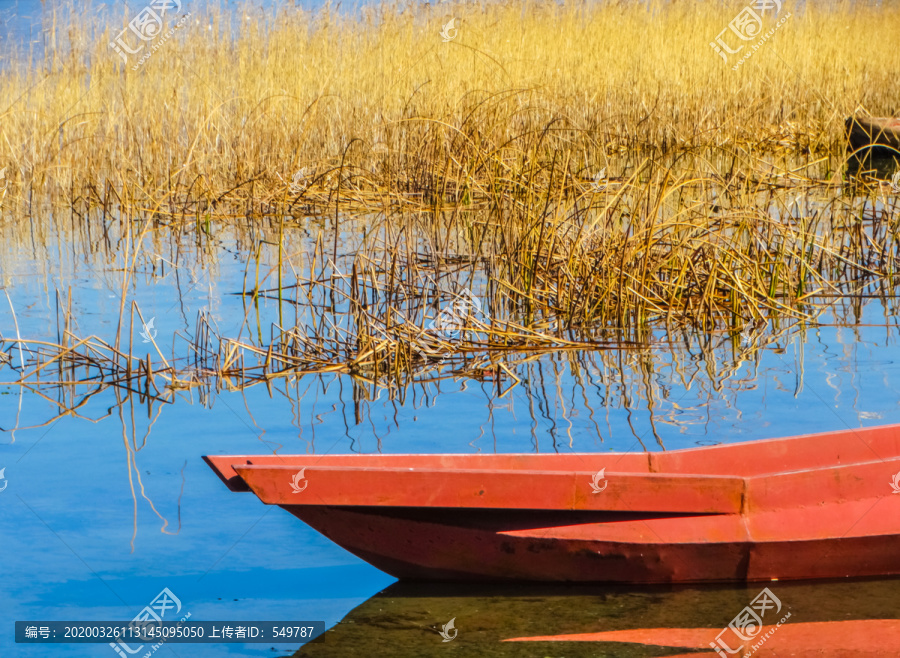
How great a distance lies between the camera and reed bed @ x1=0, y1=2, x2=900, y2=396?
579 cm

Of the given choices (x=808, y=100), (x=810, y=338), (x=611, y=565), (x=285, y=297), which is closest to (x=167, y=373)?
(x=285, y=297)

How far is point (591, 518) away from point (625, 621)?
30 cm

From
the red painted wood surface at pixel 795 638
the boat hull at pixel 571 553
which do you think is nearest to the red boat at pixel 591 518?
the boat hull at pixel 571 553

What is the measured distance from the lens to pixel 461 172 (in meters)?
7.70

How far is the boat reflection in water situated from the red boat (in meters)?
0.06

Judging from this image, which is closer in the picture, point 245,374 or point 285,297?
point 245,374

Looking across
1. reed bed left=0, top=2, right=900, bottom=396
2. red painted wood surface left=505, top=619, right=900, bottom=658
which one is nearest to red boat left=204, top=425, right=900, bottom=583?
red painted wood surface left=505, top=619, right=900, bottom=658

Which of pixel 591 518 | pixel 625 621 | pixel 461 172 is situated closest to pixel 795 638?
pixel 625 621

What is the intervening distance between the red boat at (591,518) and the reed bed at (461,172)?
1.94m

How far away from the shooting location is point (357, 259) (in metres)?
5.72

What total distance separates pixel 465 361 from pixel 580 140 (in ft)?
17.0

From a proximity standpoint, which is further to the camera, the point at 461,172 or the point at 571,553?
the point at 461,172

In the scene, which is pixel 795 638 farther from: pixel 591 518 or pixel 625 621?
pixel 591 518

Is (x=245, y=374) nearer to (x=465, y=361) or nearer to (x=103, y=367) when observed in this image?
(x=103, y=367)
